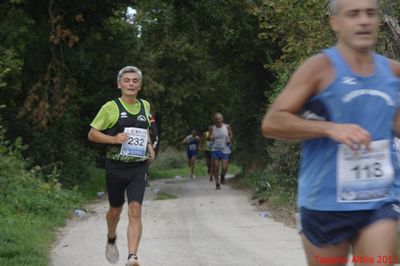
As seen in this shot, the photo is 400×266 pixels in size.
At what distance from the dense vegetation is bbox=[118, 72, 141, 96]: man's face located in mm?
2310

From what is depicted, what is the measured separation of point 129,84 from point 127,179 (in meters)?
1.00

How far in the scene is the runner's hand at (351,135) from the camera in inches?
128

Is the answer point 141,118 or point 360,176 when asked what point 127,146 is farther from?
point 360,176

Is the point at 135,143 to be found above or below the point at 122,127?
below

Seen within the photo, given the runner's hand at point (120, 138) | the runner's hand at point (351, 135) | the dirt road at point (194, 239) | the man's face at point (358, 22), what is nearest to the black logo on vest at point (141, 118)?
the runner's hand at point (120, 138)

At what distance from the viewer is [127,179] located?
24.2ft

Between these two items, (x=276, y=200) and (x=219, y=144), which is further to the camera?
(x=219, y=144)

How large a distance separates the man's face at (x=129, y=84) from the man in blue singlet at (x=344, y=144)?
4075mm

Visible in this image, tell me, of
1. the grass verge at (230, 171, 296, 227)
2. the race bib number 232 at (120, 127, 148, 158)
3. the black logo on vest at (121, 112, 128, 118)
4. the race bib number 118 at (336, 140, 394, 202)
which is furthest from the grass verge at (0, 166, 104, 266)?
the race bib number 118 at (336, 140, 394, 202)

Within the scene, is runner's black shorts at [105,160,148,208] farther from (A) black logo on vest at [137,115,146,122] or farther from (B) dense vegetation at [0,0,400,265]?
(B) dense vegetation at [0,0,400,265]

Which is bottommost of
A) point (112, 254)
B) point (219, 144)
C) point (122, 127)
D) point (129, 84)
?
point (112, 254)

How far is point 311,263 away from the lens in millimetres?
3537

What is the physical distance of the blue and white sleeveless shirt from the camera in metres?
3.45

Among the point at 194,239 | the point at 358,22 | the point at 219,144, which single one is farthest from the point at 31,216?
the point at 219,144
